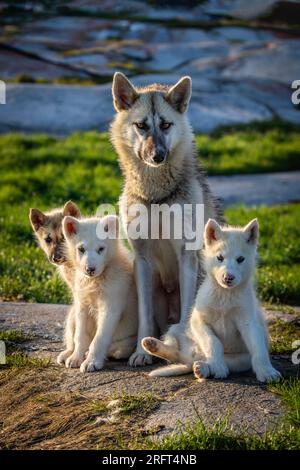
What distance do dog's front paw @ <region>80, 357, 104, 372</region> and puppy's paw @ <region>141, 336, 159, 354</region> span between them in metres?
0.36

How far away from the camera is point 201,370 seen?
517 cm

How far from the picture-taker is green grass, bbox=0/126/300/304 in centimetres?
868

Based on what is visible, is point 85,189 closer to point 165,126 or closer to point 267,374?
point 165,126

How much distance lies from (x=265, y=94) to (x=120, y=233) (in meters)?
14.4

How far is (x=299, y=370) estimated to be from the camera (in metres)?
5.63

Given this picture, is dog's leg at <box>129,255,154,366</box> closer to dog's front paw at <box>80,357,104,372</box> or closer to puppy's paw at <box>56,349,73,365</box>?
dog's front paw at <box>80,357,104,372</box>

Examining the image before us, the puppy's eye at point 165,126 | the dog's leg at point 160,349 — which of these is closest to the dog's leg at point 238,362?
the dog's leg at point 160,349

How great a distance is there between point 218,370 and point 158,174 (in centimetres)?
178

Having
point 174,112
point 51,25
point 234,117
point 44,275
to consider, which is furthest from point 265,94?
point 174,112

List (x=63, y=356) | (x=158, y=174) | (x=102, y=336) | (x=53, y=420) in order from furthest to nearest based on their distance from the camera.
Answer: (x=158, y=174)
(x=63, y=356)
(x=102, y=336)
(x=53, y=420)

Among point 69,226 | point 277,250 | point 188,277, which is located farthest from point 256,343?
point 277,250

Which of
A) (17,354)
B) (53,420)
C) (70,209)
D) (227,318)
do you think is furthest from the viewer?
(70,209)

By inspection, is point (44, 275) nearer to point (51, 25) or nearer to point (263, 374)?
point (263, 374)

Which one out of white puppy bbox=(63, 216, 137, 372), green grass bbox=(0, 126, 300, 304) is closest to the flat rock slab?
white puppy bbox=(63, 216, 137, 372)
